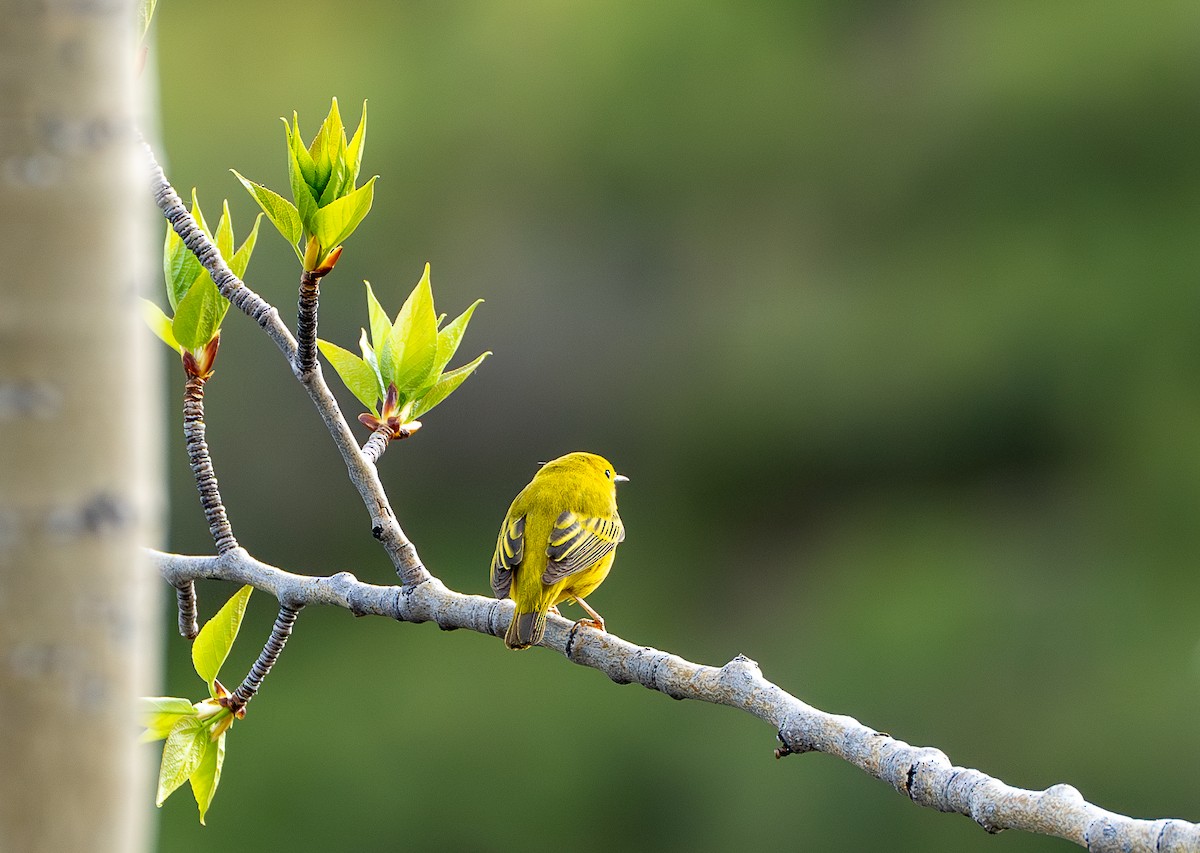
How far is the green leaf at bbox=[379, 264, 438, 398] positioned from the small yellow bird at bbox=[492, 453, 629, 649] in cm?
38

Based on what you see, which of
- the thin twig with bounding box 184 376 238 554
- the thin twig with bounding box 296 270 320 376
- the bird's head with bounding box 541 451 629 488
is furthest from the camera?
the bird's head with bounding box 541 451 629 488

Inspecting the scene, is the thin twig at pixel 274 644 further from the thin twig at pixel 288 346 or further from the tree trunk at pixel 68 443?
the tree trunk at pixel 68 443

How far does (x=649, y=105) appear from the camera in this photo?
5180mm

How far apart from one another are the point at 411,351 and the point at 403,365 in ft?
0.06

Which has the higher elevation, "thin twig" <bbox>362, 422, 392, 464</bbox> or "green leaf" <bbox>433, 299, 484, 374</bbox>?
"green leaf" <bbox>433, 299, 484, 374</bbox>

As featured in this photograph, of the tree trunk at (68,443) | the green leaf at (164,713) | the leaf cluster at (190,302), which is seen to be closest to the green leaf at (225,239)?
the leaf cluster at (190,302)

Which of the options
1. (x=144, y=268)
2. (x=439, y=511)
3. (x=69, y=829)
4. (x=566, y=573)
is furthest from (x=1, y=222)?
(x=439, y=511)

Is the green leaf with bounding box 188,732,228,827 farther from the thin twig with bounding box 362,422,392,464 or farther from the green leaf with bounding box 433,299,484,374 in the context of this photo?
the green leaf with bounding box 433,299,484,374

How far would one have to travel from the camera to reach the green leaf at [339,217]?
1.25 m

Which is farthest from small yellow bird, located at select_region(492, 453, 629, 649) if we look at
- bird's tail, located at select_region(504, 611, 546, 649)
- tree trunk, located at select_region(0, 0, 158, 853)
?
tree trunk, located at select_region(0, 0, 158, 853)

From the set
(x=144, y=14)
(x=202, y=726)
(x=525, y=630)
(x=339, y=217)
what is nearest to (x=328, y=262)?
(x=339, y=217)

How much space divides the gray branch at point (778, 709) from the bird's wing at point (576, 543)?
14.8 inches

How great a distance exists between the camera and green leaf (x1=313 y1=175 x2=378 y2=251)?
125cm

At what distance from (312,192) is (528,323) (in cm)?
369
